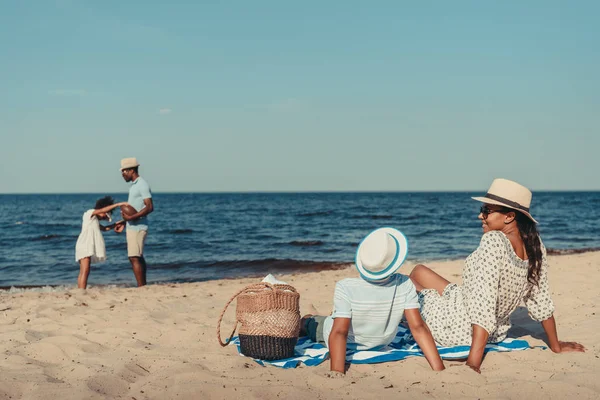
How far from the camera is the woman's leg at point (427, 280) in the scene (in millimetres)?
5105

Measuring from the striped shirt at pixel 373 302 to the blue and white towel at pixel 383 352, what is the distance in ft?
0.85

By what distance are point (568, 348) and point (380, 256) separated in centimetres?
228

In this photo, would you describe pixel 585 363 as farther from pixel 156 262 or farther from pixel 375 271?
pixel 156 262

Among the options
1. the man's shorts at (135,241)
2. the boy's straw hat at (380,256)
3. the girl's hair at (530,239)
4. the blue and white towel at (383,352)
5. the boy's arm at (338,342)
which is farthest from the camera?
the man's shorts at (135,241)

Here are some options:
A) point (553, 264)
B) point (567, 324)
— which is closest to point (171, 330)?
point (567, 324)

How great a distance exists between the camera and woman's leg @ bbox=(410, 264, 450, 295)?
5105 millimetres

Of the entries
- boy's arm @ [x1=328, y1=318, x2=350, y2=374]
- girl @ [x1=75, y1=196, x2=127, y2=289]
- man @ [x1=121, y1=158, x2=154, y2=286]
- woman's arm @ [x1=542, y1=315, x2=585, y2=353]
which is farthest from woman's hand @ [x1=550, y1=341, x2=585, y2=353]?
girl @ [x1=75, y1=196, x2=127, y2=289]

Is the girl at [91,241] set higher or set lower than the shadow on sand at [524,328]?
higher

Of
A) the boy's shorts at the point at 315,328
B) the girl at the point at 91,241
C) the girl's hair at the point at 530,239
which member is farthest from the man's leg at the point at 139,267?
the girl's hair at the point at 530,239

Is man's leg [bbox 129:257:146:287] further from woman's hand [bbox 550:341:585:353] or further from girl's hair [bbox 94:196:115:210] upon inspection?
woman's hand [bbox 550:341:585:353]

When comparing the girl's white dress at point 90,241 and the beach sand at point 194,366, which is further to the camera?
the girl's white dress at point 90,241

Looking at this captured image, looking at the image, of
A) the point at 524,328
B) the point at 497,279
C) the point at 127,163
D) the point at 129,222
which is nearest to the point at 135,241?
the point at 129,222

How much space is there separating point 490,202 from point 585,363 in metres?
1.58

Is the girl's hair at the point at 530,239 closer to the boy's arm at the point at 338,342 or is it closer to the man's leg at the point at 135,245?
the boy's arm at the point at 338,342
